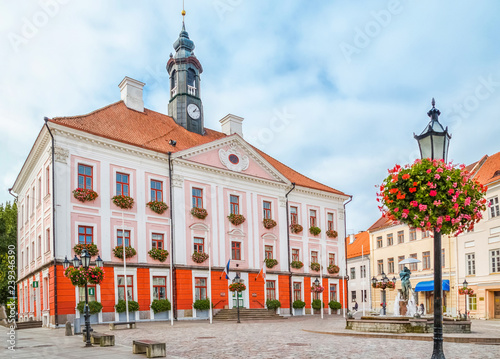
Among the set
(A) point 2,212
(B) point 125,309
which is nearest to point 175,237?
(B) point 125,309

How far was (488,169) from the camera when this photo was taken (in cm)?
4184

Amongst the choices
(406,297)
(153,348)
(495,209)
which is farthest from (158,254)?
(495,209)

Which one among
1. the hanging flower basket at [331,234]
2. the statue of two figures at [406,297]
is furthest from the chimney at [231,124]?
the statue of two figures at [406,297]

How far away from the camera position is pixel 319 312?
138ft

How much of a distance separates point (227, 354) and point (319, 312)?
94.7 ft

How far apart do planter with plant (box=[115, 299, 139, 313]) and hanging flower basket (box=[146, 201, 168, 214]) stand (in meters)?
5.93

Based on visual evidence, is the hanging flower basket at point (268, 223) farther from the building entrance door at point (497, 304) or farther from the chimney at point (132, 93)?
the building entrance door at point (497, 304)

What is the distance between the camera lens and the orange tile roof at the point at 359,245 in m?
60.2

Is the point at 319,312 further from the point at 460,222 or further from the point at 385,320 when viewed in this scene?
the point at 460,222

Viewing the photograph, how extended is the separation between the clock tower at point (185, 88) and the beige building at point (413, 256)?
62.1 feet

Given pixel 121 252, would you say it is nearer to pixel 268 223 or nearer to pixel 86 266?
pixel 86 266

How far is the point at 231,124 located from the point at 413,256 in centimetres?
2138

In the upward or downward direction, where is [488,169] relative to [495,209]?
upward

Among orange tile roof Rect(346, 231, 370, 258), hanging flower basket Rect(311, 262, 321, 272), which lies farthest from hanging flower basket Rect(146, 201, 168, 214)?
orange tile roof Rect(346, 231, 370, 258)
